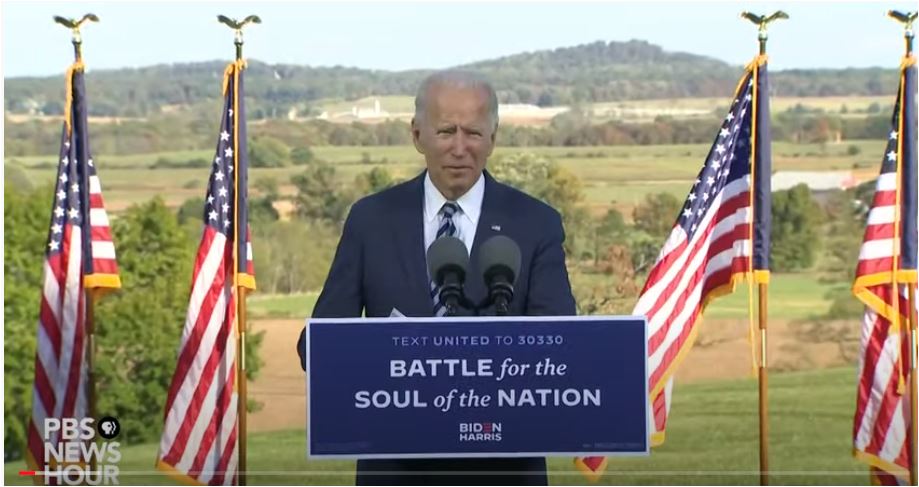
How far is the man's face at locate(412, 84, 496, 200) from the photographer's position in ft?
12.5

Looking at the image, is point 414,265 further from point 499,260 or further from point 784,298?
point 784,298

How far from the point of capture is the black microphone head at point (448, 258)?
11.3 ft

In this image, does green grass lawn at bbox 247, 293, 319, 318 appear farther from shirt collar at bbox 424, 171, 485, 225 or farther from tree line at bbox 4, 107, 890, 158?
shirt collar at bbox 424, 171, 485, 225

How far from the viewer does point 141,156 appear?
30.0 feet

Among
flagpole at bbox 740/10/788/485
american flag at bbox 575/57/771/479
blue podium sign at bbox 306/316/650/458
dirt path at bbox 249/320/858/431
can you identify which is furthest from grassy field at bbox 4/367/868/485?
blue podium sign at bbox 306/316/650/458

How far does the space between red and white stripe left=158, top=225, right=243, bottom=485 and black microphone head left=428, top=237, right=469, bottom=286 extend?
482 centimetres

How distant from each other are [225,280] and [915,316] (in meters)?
3.36

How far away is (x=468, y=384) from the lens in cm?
344

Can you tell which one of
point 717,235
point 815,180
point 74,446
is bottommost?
point 74,446

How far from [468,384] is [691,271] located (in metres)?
4.80

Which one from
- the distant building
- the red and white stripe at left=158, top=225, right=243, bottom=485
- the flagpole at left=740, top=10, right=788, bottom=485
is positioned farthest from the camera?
the distant building

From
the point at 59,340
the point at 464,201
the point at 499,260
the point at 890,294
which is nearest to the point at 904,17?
the point at 890,294

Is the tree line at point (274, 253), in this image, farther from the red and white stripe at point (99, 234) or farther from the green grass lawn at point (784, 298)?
the red and white stripe at point (99, 234)

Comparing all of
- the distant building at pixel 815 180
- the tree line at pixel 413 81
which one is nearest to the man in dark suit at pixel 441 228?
the tree line at pixel 413 81
